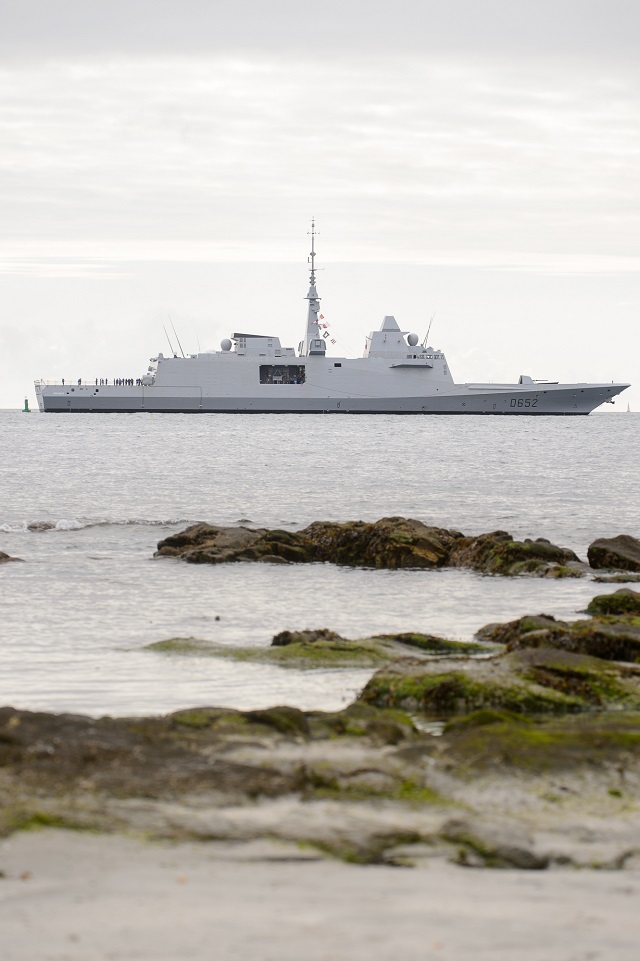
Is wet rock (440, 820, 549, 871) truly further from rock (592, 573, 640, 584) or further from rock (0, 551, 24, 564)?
rock (0, 551, 24, 564)

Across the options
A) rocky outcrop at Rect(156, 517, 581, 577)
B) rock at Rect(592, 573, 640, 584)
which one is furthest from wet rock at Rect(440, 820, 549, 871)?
rocky outcrop at Rect(156, 517, 581, 577)

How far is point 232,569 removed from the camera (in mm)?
14039

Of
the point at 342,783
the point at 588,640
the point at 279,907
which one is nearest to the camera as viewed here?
the point at 279,907

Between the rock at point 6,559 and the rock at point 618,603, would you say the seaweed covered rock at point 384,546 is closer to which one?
the rock at point 6,559

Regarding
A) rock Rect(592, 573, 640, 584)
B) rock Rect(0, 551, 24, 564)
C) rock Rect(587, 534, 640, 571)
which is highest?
rock Rect(587, 534, 640, 571)

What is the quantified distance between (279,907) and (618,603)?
6.83 metres

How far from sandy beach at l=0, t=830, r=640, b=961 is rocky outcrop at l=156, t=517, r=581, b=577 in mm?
9877

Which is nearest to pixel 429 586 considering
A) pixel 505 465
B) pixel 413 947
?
pixel 413 947

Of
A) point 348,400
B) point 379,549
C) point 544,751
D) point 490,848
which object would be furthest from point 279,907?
point 348,400

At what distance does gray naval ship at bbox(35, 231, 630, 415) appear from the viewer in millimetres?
94250

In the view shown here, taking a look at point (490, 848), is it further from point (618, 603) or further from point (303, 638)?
point (618, 603)

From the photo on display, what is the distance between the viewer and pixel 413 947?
3.40 meters

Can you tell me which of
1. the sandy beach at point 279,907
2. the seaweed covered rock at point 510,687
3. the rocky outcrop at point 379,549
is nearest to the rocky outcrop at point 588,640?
the seaweed covered rock at point 510,687

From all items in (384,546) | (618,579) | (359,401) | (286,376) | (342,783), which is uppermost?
(286,376)
